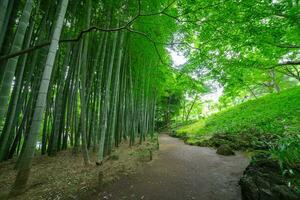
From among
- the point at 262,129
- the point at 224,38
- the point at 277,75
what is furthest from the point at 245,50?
the point at 277,75

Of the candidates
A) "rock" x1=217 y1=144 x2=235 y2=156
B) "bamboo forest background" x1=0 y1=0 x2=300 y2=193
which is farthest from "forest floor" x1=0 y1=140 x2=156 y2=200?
"rock" x1=217 y1=144 x2=235 y2=156

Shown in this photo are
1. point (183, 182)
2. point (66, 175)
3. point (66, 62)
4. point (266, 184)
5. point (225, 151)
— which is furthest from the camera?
point (225, 151)

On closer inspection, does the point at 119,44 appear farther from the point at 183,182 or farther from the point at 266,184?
the point at 266,184

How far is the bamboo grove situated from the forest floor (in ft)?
0.95

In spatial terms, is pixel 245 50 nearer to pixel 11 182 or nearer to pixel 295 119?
pixel 295 119

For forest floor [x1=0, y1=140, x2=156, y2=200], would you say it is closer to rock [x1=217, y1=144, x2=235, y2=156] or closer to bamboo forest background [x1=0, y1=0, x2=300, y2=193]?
bamboo forest background [x1=0, y1=0, x2=300, y2=193]

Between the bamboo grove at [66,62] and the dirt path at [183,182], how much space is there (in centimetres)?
125

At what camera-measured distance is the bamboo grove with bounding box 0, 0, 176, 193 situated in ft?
8.22

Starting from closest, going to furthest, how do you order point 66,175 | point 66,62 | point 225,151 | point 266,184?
point 266,184 < point 66,175 < point 66,62 < point 225,151

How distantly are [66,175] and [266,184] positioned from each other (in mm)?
3441

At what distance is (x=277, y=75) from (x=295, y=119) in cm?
848

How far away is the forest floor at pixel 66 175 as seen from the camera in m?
2.64

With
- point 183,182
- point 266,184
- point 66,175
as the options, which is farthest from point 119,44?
point 266,184

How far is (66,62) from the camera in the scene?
4395mm
